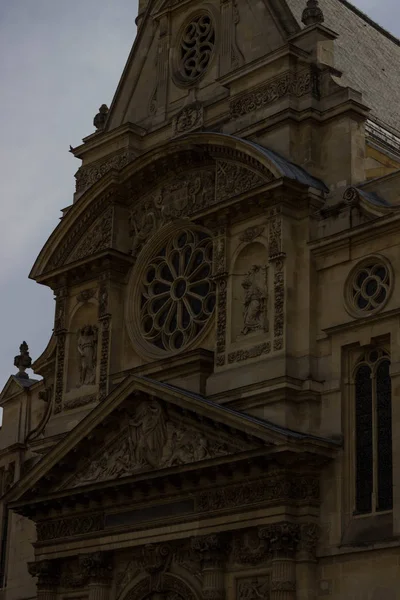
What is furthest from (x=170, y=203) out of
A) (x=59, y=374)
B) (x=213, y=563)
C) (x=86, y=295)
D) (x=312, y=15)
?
(x=213, y=563)

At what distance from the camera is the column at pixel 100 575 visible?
27.9m

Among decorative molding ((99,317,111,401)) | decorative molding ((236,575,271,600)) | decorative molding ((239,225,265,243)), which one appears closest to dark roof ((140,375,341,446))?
decorative molding ((236,575,271,600))

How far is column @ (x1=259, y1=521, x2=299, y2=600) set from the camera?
80.0 ft

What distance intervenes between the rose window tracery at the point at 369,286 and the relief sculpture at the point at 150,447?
11.5 ft

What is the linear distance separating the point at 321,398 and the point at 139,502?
443 centimetres

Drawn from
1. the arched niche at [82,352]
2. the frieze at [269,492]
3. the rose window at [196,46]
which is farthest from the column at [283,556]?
the rose window at [196,46]

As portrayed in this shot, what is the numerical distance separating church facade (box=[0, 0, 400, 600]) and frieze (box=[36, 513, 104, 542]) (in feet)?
0.21

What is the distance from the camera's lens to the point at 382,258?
25.3 m

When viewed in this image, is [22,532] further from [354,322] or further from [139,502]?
[354,322]

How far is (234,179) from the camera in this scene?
28.3m

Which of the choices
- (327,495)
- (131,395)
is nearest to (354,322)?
(327,495)

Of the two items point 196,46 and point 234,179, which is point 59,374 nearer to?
point 234,179

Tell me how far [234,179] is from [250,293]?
2.62 m

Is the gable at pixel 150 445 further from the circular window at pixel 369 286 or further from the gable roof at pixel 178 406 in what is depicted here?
the circular window at pixel 369 286
